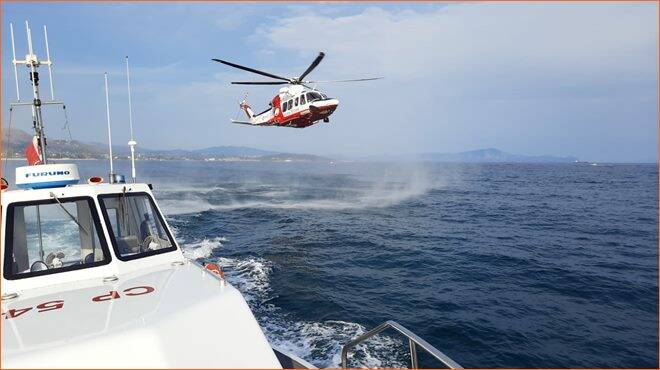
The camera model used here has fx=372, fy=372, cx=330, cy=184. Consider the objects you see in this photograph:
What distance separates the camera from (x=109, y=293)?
4320 millimetres

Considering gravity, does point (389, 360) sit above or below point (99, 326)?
below

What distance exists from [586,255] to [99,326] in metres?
24.1

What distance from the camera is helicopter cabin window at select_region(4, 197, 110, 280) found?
4871 millimetres

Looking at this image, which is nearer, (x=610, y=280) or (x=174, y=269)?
(x=174, y=269)

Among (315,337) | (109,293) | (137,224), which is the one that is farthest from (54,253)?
(315,337)

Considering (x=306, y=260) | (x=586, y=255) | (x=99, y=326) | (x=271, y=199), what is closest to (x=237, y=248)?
(x=306, y=260)

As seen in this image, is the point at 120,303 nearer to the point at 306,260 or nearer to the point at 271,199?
the point at 306,260

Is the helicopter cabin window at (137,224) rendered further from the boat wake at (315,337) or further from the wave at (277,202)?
the wave at (277,202)

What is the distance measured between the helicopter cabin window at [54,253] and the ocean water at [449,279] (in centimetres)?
574

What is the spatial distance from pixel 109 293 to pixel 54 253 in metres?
1.73

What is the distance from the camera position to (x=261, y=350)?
351cm

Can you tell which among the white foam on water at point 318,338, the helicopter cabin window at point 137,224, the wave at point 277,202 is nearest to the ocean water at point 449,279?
the white foam on water at point 318,338

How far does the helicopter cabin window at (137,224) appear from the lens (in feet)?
18.5

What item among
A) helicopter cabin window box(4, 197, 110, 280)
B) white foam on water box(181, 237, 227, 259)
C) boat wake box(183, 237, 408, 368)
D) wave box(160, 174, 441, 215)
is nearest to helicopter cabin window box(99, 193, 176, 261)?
helicopter cabin window box(4, 197, 110, 280)
